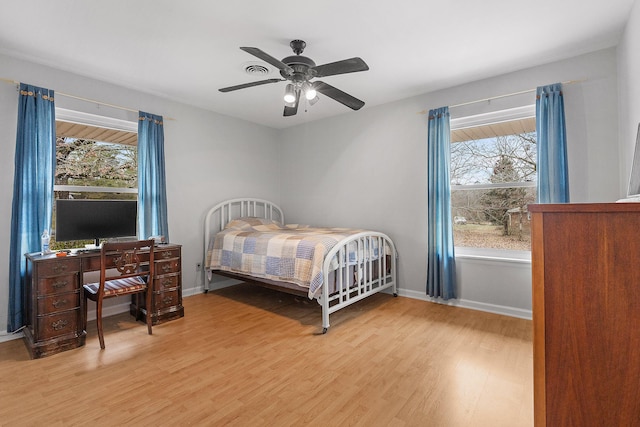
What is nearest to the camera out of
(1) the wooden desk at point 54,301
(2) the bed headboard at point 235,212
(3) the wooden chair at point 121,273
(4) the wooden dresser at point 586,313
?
(4) the wooden dresser at point 586,313

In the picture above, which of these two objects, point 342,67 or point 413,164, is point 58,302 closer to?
point 342,67

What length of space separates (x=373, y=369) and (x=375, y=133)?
3.01 metres

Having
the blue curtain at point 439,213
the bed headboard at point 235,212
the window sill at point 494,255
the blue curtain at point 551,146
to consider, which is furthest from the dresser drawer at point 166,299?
the blue curtain at point 551,146

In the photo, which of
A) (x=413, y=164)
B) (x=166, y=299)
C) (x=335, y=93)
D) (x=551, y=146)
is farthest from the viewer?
(x=413, y=164)

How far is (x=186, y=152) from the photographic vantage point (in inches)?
159

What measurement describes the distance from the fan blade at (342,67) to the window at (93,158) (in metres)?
2.50

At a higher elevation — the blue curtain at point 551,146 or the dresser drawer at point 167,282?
the blue curtain at point 551,146

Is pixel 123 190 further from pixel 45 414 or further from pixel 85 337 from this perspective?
pixel 45 414

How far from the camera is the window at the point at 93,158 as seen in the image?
311cm

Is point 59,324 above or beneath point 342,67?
beneath

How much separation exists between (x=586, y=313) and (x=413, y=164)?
122 inches

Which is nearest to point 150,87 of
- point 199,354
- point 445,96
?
point 199,354

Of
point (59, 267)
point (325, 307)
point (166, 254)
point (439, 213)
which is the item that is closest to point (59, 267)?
point (59, 267)

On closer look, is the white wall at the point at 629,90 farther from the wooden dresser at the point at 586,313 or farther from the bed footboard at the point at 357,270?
the bed footboard at the point at 357,270
